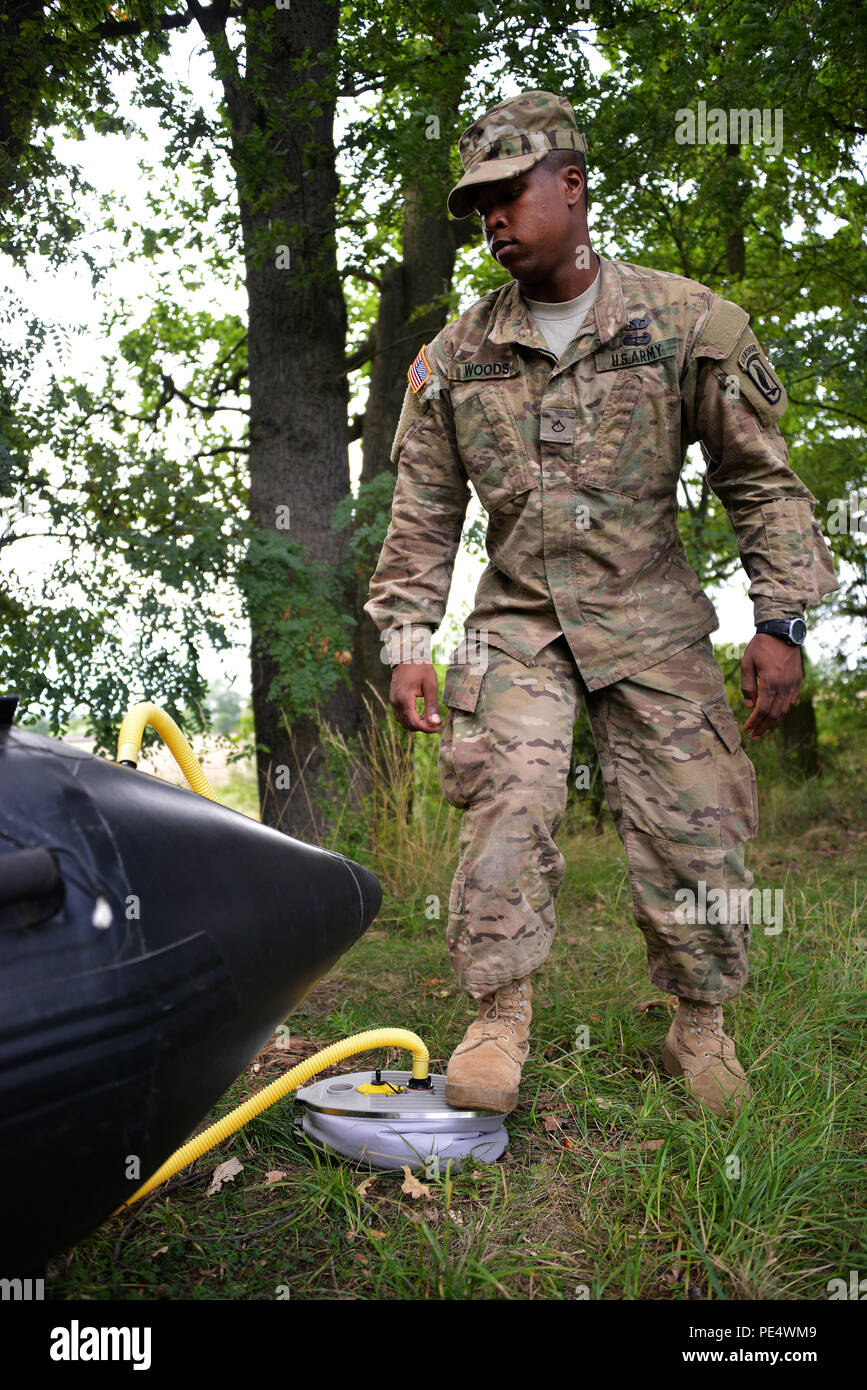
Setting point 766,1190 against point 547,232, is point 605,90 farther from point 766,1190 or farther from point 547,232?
point 766,1190

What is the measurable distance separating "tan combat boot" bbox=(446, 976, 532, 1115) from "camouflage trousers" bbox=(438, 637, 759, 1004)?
0.09 meters

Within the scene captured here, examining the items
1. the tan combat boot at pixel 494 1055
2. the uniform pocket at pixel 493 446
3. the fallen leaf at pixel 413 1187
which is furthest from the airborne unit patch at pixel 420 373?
the fallen leaf at pixel 413 1187

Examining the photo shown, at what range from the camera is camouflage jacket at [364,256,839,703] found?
2.53 m

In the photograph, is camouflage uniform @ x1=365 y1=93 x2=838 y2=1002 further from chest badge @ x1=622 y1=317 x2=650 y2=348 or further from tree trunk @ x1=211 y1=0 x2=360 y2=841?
tree trunk @ x1=211 y1=0 x2=360 y2=841

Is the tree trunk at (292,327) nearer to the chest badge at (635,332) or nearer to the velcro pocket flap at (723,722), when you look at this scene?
the velcro pocket flap at (723,722)

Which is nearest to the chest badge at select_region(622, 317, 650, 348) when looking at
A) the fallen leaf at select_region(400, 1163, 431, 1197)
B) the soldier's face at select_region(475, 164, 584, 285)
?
the soldier's face at select_region(475, 164, 584, 285)

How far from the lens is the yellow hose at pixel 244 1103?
75.5 inches

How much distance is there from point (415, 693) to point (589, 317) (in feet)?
3.38

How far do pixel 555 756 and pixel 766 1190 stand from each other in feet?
3.27

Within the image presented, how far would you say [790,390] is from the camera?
7.03m

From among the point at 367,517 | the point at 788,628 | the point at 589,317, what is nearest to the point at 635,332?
the point at 589,317

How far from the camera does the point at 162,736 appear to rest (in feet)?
6.81

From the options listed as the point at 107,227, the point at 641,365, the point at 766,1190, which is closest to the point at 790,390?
the point at 107,227
